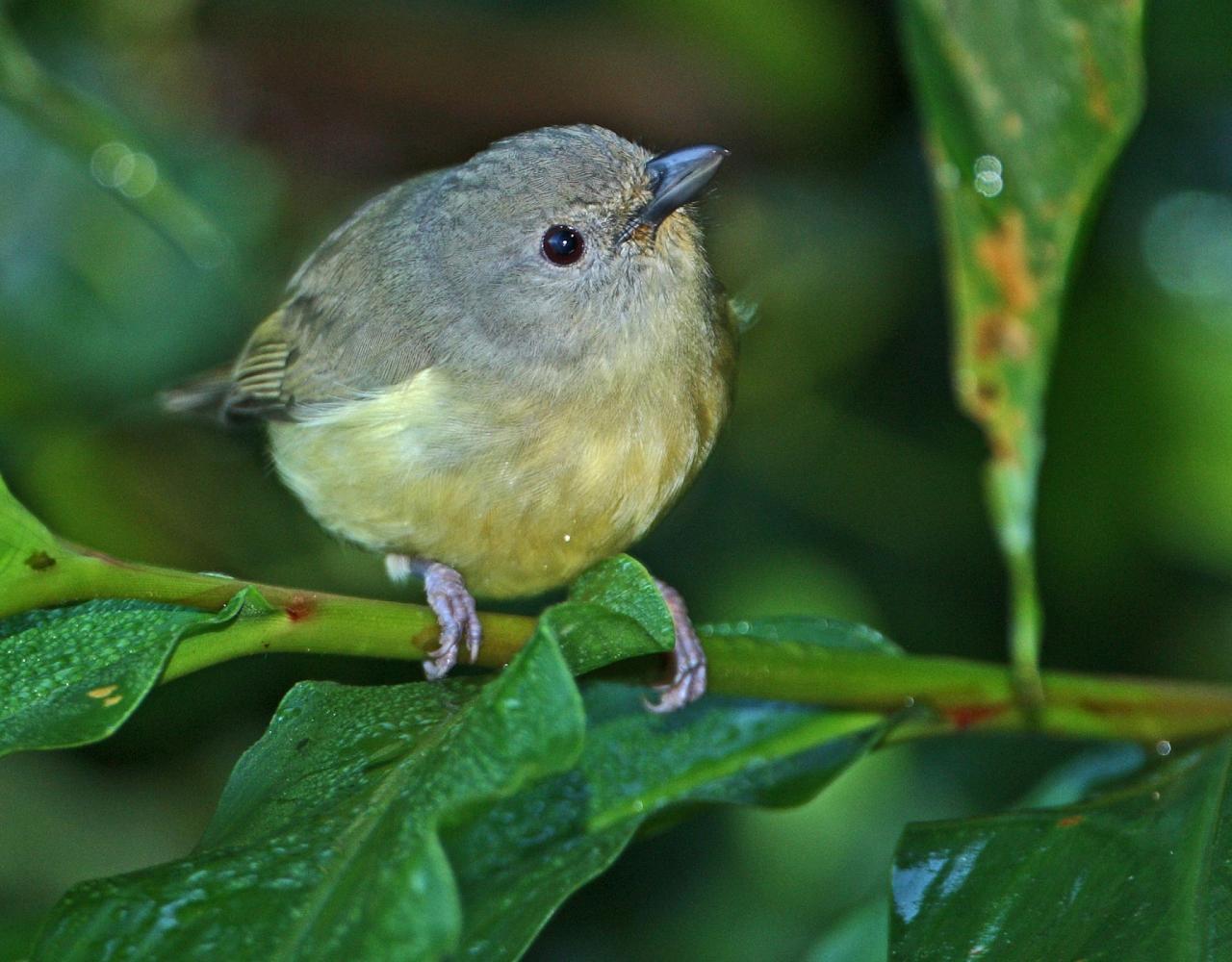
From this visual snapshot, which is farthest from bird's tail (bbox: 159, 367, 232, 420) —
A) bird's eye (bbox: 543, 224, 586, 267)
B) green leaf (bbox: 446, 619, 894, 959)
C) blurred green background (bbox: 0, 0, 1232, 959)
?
green leaf (bbox: 446, 619, 894, 959)

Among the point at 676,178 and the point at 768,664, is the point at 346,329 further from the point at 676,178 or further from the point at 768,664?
the point at 768,664

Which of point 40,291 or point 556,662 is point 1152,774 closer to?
point 556,662

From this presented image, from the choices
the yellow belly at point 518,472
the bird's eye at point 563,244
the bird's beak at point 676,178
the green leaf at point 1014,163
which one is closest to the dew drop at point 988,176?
the green leaf at point 1014,163

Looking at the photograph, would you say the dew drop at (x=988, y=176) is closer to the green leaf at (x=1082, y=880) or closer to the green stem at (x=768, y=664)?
the green stem at (x=768, y=664)

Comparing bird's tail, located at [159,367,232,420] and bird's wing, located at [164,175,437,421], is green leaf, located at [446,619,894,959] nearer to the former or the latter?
bird's wing, located at [164,175,437,421]

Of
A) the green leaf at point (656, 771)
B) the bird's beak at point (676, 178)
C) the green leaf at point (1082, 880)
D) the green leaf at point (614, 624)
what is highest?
the bird's beak at point (676, 178)
